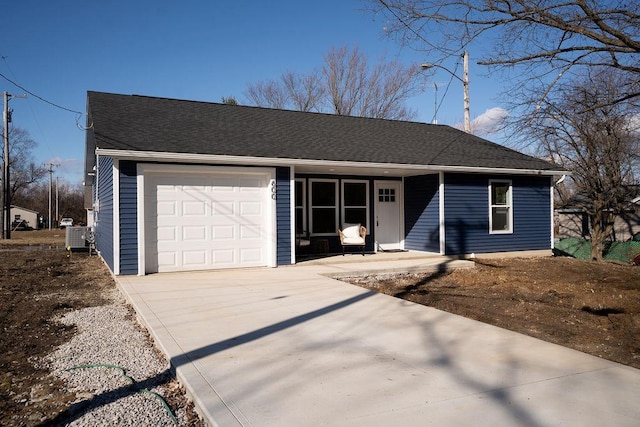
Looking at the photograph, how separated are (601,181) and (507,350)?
16.0 m

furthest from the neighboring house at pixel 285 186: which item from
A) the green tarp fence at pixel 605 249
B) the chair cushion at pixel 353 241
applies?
the green tarp fence at pixel 605 249

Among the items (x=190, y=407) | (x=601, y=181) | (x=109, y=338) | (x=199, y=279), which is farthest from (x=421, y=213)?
(x=190, y=407)

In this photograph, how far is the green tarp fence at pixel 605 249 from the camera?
18.8 metres

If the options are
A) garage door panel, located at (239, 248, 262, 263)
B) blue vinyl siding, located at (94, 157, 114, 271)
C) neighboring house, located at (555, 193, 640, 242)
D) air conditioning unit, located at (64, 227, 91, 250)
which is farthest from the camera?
neighboring house, located at (555, 193, 640, 242)

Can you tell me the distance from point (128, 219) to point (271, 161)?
3196mm

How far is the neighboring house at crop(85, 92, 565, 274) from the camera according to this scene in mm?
9953

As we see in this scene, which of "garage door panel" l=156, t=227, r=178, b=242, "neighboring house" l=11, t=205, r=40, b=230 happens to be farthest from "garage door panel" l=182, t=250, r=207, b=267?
"neighboring house" l=11, t=205, r=40, b=230

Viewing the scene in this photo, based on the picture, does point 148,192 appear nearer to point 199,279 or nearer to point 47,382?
point 199,279

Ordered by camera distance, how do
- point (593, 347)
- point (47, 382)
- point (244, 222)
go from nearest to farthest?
point (47, 382)
point (593, 347)
point (244, 222)

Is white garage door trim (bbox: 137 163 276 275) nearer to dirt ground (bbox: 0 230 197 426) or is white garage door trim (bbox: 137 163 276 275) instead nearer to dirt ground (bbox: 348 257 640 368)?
dirt ground (bbox: 0 230 197 426)

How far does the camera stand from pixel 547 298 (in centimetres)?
820

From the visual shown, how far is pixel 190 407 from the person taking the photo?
3596 millimetres

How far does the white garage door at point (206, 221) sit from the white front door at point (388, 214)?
4.31m

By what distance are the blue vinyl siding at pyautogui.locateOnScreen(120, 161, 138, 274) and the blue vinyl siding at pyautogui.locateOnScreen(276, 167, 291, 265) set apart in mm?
3048
